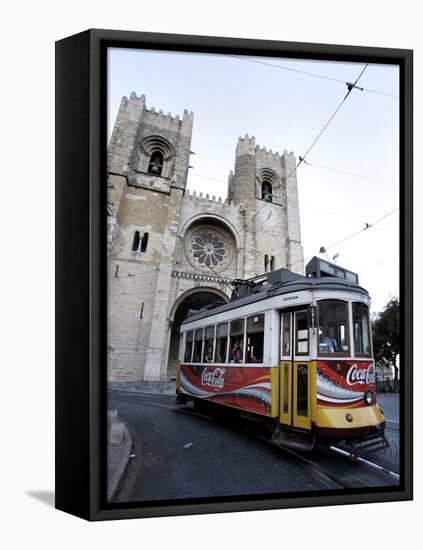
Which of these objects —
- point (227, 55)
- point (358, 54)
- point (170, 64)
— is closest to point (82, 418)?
point (170, 64)

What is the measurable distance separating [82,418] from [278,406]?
222cm

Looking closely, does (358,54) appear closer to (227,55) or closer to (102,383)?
(227,55)

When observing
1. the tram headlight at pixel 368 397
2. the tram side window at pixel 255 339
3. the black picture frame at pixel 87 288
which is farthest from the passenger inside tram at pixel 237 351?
the black picture frame at pixel 87 288

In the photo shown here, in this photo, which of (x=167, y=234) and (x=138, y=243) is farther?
(x=167, y=234)

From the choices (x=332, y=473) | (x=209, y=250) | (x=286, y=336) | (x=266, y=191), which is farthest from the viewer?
(x=266, y=191)

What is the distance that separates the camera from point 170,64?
412 centimetres

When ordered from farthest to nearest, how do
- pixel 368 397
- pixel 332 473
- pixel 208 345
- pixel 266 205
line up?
pixel 266 205, pixel 208 345, pixel 368 397, pixel 332 473

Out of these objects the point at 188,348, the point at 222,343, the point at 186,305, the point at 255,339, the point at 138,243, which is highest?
the point at 138,243

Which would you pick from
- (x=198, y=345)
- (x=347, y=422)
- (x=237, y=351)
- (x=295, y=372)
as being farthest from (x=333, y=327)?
(x=198, y=345)

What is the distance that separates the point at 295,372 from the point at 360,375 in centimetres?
73

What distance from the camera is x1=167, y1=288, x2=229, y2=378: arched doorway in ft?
17.7

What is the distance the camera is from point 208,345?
18.9ft

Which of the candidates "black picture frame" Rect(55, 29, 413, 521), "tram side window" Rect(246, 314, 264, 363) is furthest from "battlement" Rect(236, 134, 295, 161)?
"tram side window" Rect(246, 314, 264, 363)

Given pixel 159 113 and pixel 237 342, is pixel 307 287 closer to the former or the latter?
pixel 237 342
